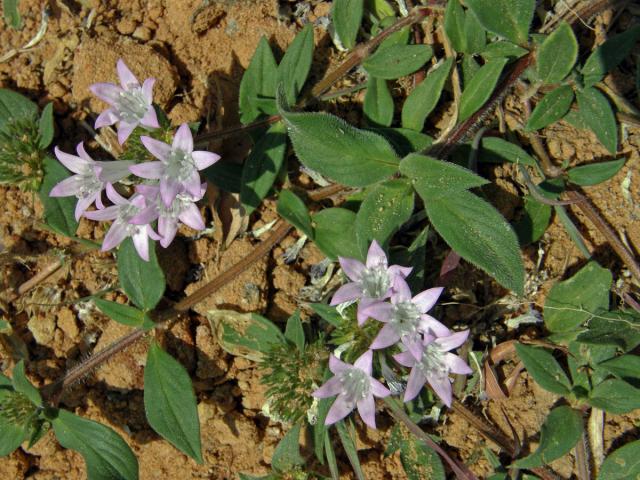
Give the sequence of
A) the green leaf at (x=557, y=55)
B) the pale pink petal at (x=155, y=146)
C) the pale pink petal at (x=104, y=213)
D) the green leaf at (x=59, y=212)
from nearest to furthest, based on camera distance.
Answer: the pale pink petal at (x=155, y=146) → the pale pink petal at (x=104, y=213) → the green leaf at (x=557, y=55) → the green leaf at (x=59, y=212)

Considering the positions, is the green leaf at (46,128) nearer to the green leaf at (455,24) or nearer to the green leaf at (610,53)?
the green leaf at (455,24)

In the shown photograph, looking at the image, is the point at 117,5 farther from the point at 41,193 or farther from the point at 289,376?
the point at 289,376

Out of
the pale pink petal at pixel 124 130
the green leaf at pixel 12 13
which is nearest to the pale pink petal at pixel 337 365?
the pale pink petal at pixel 124 130

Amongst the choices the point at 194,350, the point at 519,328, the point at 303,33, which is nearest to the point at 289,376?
the point at 194,350

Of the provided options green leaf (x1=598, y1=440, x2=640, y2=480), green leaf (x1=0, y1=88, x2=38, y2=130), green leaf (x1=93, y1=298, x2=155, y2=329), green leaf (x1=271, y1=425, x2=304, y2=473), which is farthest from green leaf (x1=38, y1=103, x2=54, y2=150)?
green leaf (x1=598, y1=440, x2=640, y2=480)

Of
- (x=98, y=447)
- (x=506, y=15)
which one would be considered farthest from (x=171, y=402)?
(x=506, y=15)

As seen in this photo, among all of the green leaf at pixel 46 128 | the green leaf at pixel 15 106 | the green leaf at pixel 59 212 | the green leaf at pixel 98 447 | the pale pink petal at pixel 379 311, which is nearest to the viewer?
the pale pink petal at pixel 379 311

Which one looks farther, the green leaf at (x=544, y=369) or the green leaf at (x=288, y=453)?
the green leaf at (x=288, y=453)

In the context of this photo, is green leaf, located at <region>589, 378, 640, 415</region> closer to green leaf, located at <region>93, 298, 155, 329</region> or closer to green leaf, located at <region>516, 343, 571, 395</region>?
green leaf, located at <region>516, 343, 571, 395</region>
